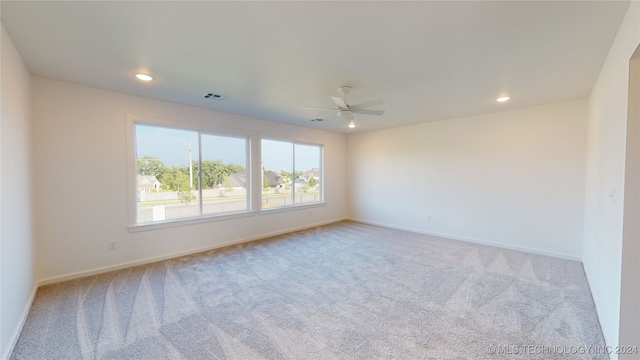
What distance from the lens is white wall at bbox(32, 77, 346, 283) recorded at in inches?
122

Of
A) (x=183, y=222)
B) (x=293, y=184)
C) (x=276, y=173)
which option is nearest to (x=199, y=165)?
(x=183, y=222)

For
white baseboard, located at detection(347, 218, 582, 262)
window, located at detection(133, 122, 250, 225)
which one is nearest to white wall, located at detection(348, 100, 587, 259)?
white baseboard, located at detection(347, 218, 582, 262)

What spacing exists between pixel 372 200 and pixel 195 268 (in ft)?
14.7

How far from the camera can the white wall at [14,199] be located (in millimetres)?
1972

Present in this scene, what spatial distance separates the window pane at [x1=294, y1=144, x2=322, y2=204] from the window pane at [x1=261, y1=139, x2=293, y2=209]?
0.22 metres

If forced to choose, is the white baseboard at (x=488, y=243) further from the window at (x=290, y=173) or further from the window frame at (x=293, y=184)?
the window at (x=290, y=173)

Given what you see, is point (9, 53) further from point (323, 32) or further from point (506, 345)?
point (506, 345)

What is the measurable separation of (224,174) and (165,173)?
99cm

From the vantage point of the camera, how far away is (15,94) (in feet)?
7.70

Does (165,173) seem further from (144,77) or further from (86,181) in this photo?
(144,77)

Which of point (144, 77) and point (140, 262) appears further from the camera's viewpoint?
point (140, 262)

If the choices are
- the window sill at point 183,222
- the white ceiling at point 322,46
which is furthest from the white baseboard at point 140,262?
the white ceiling at point 322,46

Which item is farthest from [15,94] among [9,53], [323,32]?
[323,32]

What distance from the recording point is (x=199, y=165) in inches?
175
